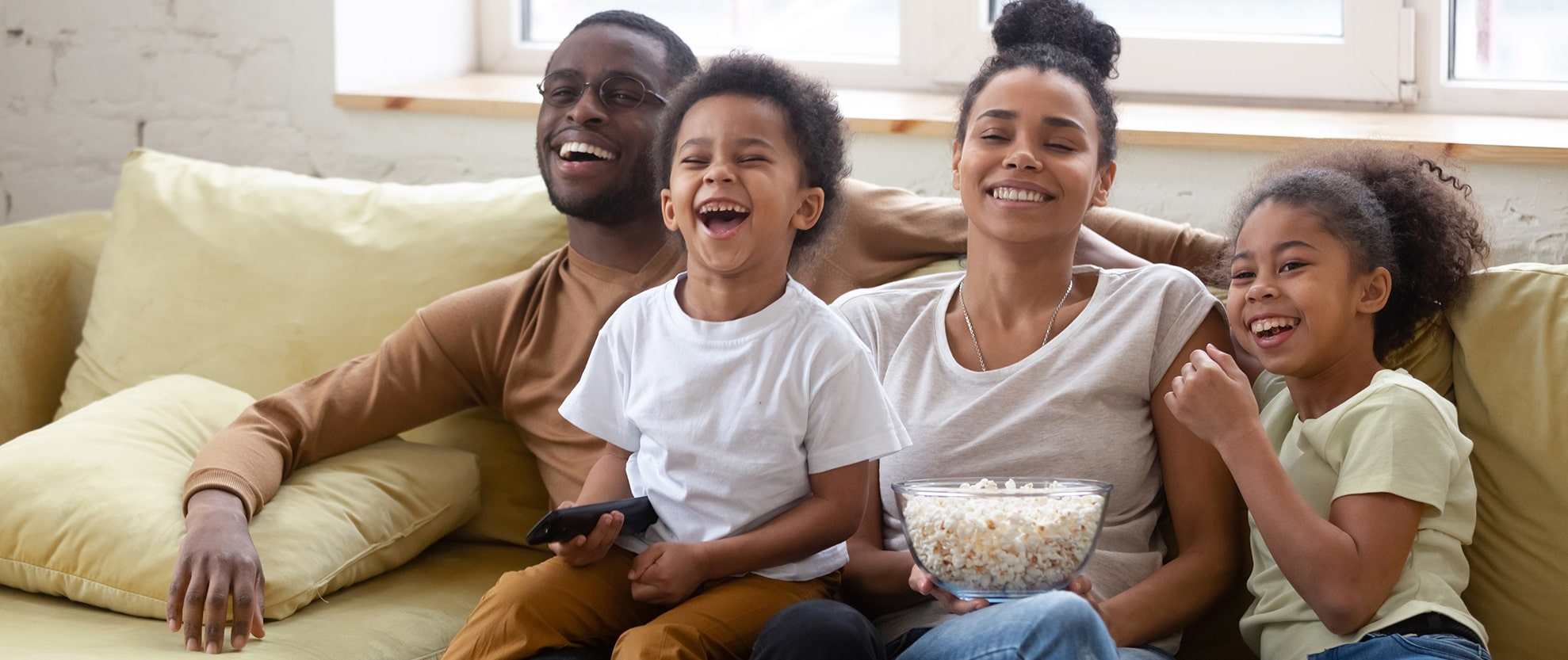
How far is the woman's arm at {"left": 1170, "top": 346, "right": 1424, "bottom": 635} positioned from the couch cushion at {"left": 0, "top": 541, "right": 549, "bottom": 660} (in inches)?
36.6

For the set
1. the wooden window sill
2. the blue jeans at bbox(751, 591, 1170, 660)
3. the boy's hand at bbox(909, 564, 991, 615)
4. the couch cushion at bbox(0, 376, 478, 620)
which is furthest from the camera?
the wooden window sill

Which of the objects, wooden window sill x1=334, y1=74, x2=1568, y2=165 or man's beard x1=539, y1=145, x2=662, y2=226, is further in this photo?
wooden window sill x1=334, y1=74, x2=1568, y2=165

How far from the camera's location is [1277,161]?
167cm

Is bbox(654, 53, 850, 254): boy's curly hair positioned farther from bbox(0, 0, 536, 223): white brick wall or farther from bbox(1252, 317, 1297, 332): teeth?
bbox(0, 0, 536, 223): white brick wall

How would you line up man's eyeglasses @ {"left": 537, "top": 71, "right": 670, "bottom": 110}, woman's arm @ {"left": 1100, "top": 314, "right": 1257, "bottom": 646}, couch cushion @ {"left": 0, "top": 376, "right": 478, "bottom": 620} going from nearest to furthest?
woman's arm @ {"left": 1100, "top": 314, "right": 1257, "bottom": 646}, couch cushion @ {"left": 0, "top": 376, "right": 478, "bottom": 620}, man's eyeglasses @ {"left": 537, "top": 71, "right": 670, "bottom": 110}

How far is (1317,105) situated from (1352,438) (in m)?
1.28

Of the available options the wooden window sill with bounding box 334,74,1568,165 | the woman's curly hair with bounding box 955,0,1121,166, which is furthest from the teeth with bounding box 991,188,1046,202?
the wooden window sill with bounding box 334,74,1568,165

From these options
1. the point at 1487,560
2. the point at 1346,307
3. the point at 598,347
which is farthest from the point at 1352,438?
the point at 598,347

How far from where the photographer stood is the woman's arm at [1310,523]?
132 cm

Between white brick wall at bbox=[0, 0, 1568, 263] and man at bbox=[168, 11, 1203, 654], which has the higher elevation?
white brick wall at bbox=[0, 0, 1568, 263]

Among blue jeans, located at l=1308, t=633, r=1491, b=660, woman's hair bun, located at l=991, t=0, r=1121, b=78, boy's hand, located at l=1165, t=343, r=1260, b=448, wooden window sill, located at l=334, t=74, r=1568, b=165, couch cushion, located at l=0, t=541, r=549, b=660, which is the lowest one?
couch cushion, located at l=0, t=541, r=549, b=660

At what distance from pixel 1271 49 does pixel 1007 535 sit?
1635 millimetres

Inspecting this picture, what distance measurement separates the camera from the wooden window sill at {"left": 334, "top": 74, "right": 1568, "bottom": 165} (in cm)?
207

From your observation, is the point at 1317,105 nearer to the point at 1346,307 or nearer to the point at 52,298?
the point at 1346,307
